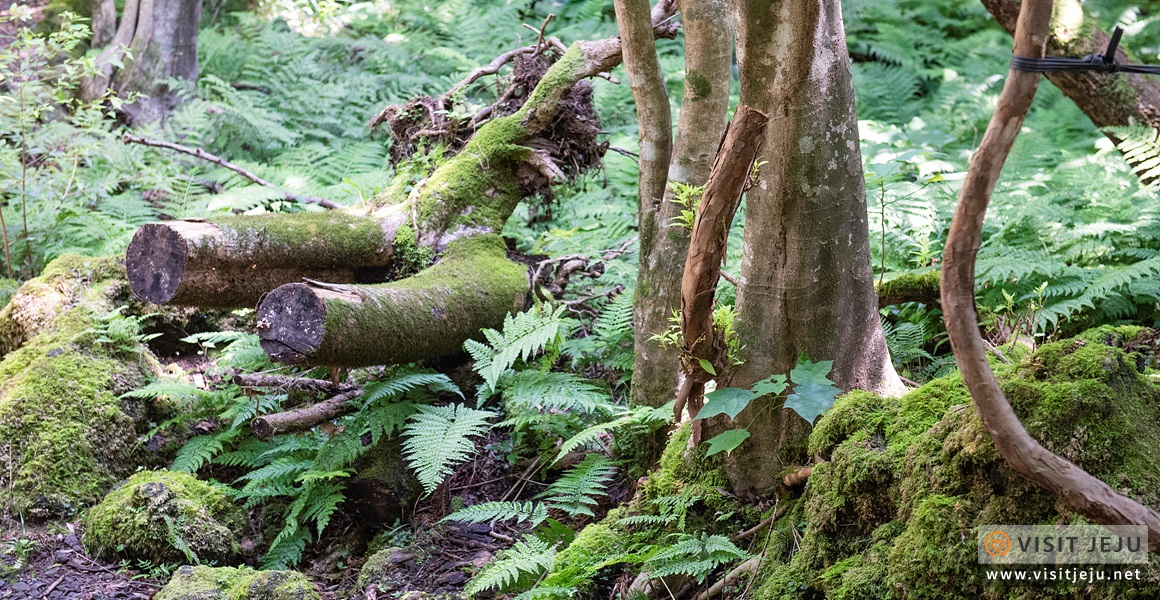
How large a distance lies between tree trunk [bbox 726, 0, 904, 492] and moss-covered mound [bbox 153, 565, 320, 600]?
185 centimetres

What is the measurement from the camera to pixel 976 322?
1839mm

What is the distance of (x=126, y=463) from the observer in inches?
177

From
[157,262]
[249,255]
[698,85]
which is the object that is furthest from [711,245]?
[157,262]

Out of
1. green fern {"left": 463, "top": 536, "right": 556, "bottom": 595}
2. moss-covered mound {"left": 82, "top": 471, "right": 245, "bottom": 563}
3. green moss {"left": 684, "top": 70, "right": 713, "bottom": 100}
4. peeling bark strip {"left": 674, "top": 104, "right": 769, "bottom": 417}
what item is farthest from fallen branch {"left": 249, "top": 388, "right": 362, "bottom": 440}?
green moss {"left": 684, "top": 70, "right": 713, "bottom": 100}

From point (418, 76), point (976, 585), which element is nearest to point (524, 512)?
point (976, 585)

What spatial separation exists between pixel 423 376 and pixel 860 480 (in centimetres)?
262

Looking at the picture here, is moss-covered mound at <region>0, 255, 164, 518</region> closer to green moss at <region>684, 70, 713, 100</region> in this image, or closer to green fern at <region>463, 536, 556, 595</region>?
green fern at <region>463, 536, 556, 595</region>

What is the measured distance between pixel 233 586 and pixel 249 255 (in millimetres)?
1941

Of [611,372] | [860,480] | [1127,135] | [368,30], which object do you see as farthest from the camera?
[368,30]

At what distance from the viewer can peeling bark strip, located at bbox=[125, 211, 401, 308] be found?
4312mm

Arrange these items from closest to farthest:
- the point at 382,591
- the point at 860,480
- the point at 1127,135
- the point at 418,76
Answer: the point at 860,480 < the point at 382,591 < the point at 1127,135 < the point at 418,76

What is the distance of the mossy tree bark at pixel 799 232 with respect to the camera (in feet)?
8.97

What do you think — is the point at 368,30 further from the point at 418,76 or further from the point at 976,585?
the point at 976,585

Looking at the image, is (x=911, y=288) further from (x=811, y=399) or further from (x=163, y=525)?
(x=163, y=525)
